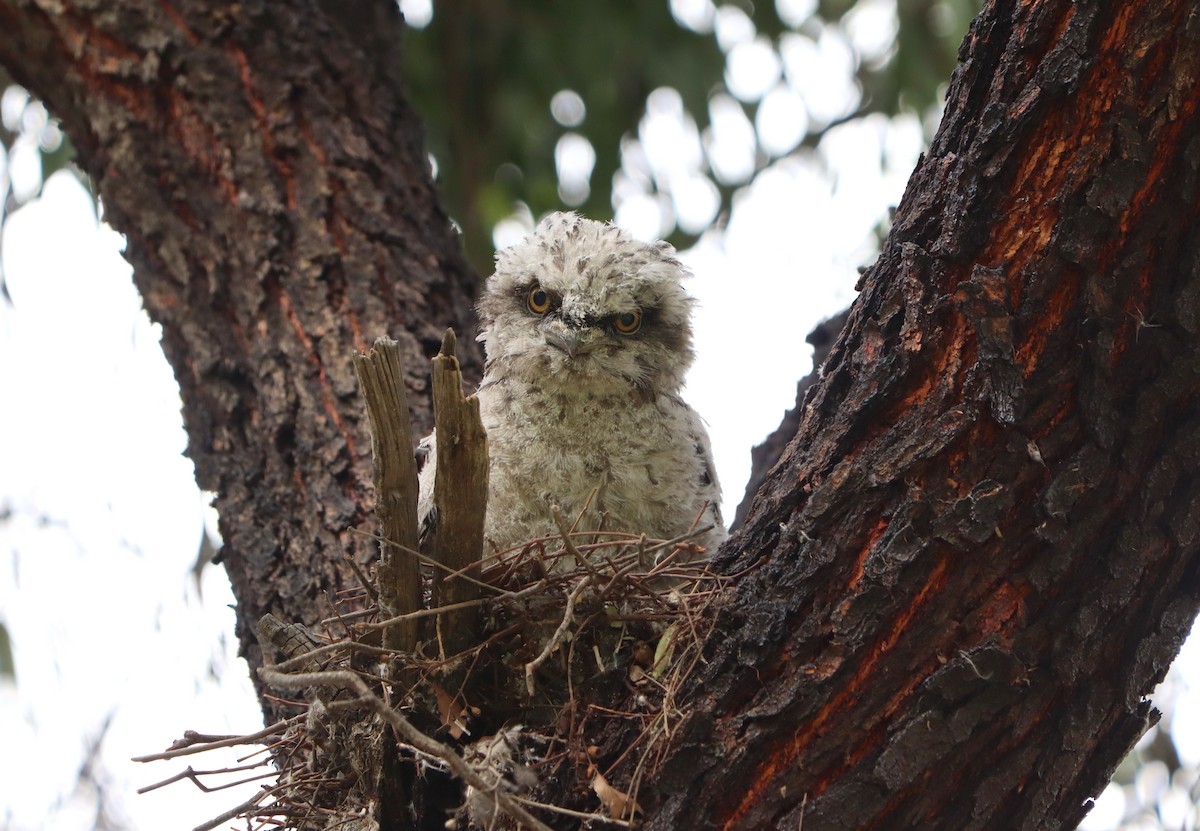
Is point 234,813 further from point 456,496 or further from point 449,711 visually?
point 456,496

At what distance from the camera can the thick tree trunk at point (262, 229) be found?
362 cm

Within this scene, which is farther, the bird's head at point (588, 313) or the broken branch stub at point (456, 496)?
the bird's head at point (588, 313)

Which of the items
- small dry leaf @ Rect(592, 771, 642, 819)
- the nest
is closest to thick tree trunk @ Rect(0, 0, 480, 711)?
the nest

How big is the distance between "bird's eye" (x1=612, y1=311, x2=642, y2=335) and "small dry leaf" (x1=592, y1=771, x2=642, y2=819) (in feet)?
5.75

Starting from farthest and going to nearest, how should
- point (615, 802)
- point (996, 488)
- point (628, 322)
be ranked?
point (628, 322) < point (615, 802) < point (996, 488)

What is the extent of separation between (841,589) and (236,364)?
2380 mm

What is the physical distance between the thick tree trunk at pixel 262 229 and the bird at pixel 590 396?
31cm

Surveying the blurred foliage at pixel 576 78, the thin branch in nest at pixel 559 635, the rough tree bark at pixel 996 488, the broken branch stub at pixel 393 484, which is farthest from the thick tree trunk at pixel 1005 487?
the blurred foliage at pixel 576 78

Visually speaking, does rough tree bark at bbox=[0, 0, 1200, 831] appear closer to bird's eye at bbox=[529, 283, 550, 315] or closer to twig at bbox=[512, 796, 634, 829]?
twig at bbox=[512, 796, 634, 829]

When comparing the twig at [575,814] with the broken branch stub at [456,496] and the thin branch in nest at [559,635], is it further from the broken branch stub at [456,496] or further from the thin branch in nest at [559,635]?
the broken branch stub at [456,496]

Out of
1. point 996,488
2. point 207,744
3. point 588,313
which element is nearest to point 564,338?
point 588,313

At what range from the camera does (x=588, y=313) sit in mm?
3611

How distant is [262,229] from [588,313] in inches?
47.8

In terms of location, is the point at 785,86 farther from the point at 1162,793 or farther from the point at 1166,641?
the point at 1166,641
